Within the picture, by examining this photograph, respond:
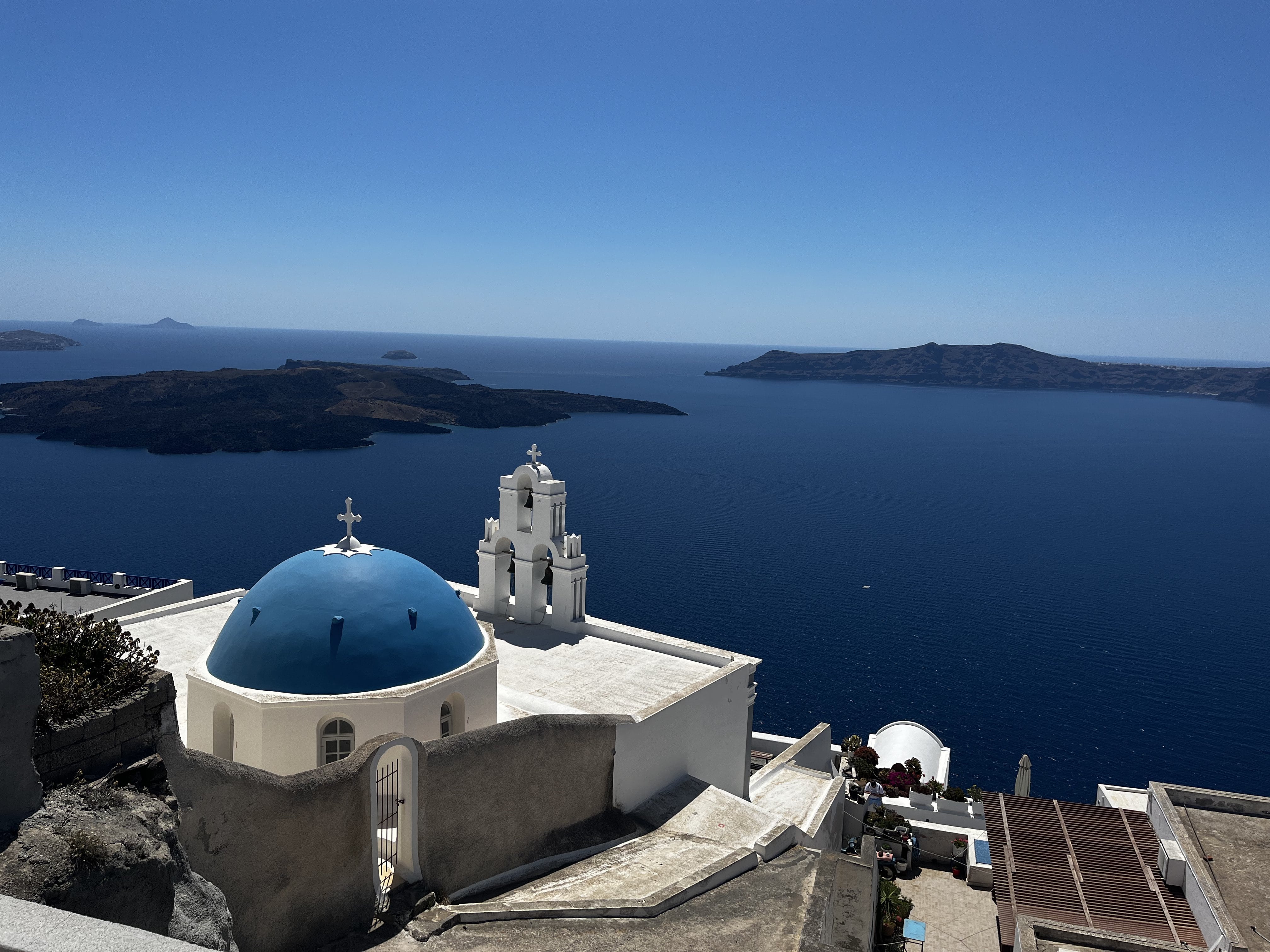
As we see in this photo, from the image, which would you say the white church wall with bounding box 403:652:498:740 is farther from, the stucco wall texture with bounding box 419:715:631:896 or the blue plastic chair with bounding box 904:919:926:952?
the blue plastic chair with bounding box 904:919:926:952

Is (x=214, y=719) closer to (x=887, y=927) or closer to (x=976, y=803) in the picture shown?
(x=887, y=927)

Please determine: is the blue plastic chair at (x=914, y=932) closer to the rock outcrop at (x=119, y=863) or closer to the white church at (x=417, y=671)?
the white church at (x=417, y=671)

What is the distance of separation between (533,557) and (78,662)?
1410 cm

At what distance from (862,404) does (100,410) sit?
423 feet

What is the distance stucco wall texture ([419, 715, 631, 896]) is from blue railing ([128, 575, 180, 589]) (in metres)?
20.4

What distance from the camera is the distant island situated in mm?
97688

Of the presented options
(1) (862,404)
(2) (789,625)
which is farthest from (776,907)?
(1) (862,404)

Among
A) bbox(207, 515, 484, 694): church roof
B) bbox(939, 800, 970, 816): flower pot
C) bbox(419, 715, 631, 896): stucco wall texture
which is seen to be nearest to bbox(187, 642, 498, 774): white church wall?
bbox(207, 515, 484, 694): church roof

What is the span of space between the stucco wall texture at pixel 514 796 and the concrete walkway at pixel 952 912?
8.48 metres

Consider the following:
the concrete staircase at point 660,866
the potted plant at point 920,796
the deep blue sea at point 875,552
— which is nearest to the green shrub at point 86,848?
the concrete staircase at point 660,866

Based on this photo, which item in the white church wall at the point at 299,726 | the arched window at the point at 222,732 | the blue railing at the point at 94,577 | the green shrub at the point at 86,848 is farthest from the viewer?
the blue railing at the point at 94,577

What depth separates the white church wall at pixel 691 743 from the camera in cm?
1595

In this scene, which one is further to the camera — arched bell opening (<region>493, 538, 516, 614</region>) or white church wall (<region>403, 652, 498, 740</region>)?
arched bell opening (<region>493, 538, 516, 614</region>)

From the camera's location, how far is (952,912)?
2044cm
